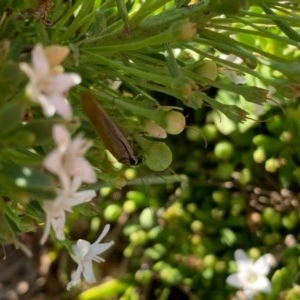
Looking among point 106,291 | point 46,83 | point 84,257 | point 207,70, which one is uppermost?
point 46,83

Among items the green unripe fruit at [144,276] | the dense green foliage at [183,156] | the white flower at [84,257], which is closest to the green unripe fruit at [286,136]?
the dense green foliage at [183,156]

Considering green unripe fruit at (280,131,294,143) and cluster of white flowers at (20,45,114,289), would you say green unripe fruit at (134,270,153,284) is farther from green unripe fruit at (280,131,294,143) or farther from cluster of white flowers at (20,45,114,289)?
cluster of white flowers at (20,45,114,289)

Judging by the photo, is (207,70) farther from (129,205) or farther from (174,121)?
(129,205)

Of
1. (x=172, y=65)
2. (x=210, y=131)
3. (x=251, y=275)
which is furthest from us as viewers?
(x=210, y=131)

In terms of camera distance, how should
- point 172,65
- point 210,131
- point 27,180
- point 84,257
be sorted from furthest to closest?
point 210,131 → point 84,257 → point 172,65 → point 27,180

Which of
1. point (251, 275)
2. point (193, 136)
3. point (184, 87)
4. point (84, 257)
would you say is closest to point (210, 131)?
point (193, 136)

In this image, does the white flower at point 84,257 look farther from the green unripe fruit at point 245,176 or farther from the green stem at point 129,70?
the green unripe fruit at point 245,176

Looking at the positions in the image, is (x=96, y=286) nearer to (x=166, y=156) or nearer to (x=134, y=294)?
(x=134, y=294)
